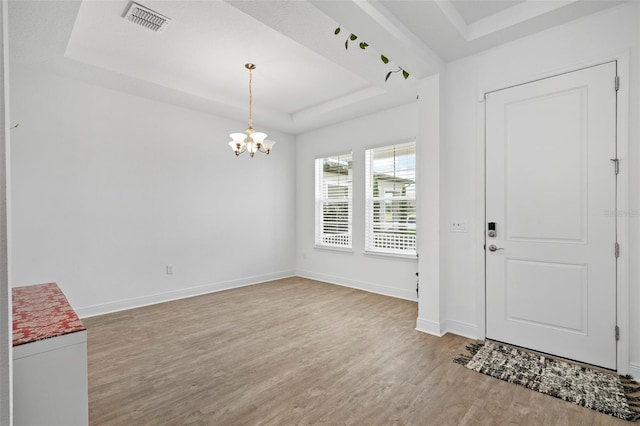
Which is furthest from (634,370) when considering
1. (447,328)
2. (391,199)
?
(391,199)

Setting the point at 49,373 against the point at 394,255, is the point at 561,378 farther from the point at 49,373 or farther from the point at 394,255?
the point at 49,373

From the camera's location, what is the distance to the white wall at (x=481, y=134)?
239 centimetres

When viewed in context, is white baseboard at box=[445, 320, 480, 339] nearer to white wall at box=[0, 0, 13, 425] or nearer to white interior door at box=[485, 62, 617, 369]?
white interior door at box=[485, 62, 617, 369]

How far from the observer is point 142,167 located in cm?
430

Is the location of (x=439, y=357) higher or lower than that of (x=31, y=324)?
lower

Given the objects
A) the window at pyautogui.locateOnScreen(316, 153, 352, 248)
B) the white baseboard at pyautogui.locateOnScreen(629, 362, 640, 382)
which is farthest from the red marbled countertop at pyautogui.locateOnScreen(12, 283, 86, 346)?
the window at pyautogui.locateOnScreen(316, 153, 352, 248)

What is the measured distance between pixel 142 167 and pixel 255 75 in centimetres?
202

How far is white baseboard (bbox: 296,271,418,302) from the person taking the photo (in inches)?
180

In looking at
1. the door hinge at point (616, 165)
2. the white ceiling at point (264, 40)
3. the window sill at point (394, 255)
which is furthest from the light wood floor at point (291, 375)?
the white ceiling at point (264, 40)

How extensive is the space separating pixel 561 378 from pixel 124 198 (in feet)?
16.4

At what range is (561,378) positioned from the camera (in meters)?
2.36

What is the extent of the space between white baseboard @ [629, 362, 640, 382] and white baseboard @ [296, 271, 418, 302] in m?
2.29

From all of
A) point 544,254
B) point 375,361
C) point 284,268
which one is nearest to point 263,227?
point 284,268

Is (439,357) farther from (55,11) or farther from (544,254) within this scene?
(55,11)
